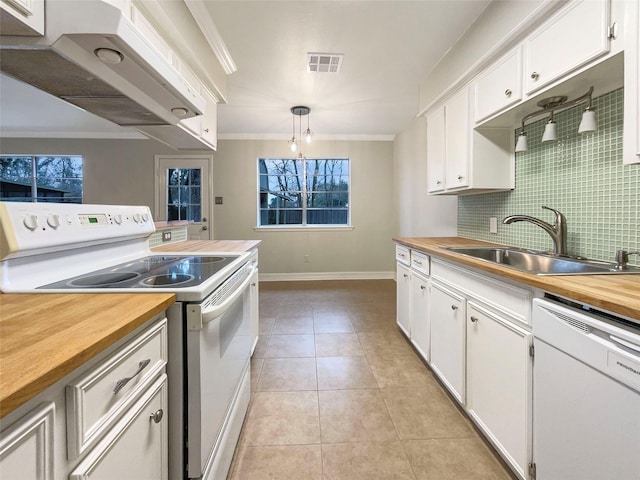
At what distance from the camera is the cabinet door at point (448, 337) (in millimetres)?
1677

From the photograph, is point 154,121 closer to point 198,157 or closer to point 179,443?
point 179,443

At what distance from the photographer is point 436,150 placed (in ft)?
8.98

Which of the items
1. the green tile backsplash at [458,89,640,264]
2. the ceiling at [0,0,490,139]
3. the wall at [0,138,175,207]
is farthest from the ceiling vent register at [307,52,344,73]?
the wall at [0,138,175,207]

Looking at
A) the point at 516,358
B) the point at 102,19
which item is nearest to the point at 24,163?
the point at 102,19

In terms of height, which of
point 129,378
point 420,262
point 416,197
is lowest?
point 129,378

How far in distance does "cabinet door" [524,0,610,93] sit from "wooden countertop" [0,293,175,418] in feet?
6.07

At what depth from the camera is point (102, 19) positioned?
899 millimetres

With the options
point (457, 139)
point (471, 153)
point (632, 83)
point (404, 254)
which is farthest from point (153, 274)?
point (457, 139)

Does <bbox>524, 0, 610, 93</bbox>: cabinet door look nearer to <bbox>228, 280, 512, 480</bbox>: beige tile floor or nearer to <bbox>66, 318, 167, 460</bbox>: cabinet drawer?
<bbox>228, 280, 512, 480</bbox>: beige tile floor

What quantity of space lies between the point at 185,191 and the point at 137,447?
4.98 meters

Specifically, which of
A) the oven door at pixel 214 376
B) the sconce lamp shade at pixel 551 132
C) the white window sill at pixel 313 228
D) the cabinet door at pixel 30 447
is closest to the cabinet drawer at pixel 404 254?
the sconce lamp shade at pixel 551 132

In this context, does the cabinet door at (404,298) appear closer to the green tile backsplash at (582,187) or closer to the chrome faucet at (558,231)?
the green tile backsplash at (582,187)

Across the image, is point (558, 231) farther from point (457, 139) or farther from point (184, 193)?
point (184, 193)

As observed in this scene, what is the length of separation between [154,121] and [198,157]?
373 centimetres
